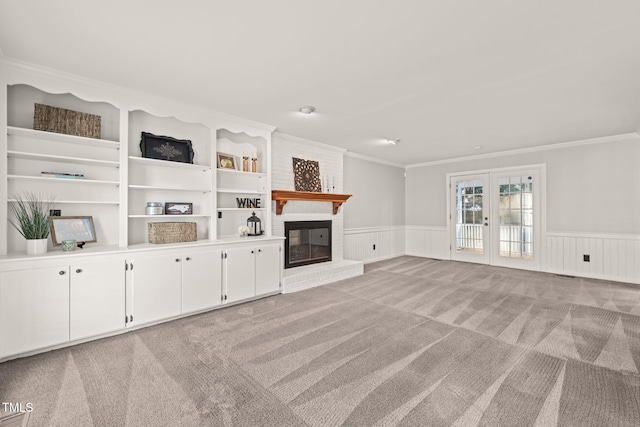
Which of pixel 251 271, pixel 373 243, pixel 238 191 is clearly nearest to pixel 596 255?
pixel 373 243

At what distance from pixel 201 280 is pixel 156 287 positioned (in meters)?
0.47

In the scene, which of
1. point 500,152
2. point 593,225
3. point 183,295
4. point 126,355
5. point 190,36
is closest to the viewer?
point 190,36

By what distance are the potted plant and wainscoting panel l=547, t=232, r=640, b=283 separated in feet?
25.1

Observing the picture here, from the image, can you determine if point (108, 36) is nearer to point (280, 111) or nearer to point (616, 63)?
point (280, 111)

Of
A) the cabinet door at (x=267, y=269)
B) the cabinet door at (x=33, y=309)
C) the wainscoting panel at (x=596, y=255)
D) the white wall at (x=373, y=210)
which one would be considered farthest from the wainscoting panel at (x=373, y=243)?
the cabinet door at (x=33, y=309)

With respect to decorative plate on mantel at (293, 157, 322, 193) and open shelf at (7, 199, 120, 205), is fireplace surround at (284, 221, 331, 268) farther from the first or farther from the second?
open shelf at (7, 199, 120, 205)

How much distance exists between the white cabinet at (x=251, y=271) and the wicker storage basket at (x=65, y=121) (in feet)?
6.39

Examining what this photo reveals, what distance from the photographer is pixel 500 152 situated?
5961mm

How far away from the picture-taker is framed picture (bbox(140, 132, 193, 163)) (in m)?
3.32

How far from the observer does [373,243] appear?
6.70m

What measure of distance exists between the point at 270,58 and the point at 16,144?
8.47ft

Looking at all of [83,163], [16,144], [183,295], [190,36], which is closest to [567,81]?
[190,36]

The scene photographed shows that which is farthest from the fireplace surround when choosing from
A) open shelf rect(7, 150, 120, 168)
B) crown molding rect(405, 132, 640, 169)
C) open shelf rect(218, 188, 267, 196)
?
crown molding rect(405, 132, 640, 169)

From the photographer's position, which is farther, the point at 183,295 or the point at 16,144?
the point at 183,295
